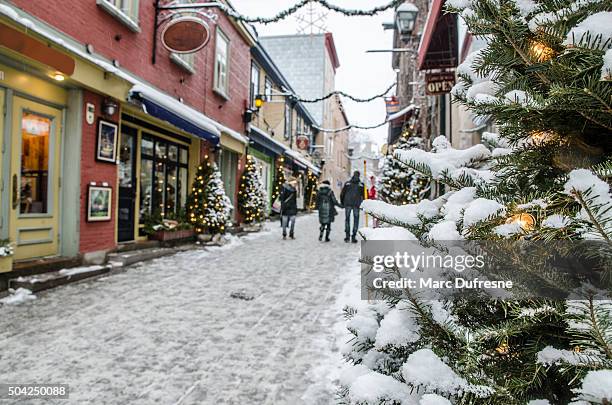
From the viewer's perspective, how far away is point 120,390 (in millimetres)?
2807

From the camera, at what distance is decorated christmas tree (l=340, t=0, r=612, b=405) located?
98cm

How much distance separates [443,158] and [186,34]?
785 centimetres

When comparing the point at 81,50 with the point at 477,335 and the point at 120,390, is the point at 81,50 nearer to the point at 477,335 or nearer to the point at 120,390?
the point at 120,390

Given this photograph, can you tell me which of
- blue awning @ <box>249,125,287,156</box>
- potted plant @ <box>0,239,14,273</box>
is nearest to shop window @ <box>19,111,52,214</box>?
potted plant @ <box>0,239,14,273</box>

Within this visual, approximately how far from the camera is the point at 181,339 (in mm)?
3826

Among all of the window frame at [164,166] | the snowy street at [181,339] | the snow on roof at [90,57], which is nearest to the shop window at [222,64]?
the window frame at [164,166]

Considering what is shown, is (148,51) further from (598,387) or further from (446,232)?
(598,387)

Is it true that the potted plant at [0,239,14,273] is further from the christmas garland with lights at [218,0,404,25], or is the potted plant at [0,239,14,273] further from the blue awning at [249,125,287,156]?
the blue awning at [249,125,287,156]

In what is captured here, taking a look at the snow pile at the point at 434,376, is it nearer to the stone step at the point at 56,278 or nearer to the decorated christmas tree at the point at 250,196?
the stone step at the point at 56,278

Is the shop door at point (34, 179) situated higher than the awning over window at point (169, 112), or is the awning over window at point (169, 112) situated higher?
the awning over window at point (169, 112)

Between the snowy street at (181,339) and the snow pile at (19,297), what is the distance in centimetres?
15

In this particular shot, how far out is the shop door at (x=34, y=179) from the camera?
586cm

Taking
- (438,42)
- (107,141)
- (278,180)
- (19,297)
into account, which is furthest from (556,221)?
(278,180)

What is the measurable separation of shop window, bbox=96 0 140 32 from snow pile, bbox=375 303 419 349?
25.3 ft
